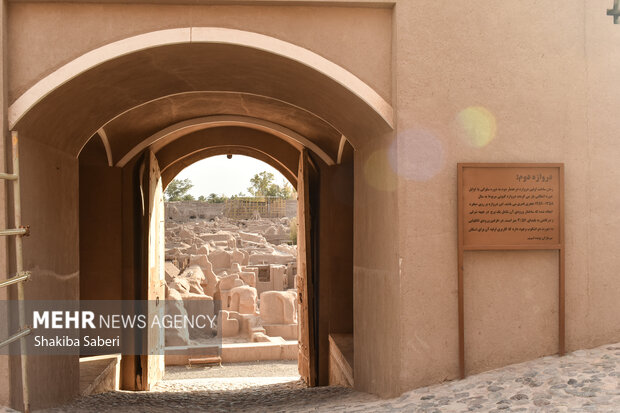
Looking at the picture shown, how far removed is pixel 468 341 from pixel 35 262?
4108 millimetres

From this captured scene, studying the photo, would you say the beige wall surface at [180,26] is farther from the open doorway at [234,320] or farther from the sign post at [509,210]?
the open doorway at [234,320]

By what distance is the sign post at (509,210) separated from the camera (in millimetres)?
4750

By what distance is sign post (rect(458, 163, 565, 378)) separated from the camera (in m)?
4.75

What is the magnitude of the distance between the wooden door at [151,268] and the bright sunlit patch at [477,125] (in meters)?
6.60

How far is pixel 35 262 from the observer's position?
4906mm

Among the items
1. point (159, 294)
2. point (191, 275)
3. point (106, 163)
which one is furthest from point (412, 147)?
point (191, 275)

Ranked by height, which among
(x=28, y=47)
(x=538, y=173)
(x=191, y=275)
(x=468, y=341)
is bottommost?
(x=191, y=275)

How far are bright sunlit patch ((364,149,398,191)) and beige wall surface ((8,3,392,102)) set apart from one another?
635mm

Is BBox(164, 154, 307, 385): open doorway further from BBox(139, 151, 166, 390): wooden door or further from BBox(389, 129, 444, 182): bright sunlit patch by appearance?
BBox(389, 129, 444, 182): bright sunlit patch

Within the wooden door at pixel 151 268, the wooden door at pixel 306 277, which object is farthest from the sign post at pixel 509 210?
the wooden door at pixel 151 268

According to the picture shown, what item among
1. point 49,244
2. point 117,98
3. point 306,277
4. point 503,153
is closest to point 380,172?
point 503,153

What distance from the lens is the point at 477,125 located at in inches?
190

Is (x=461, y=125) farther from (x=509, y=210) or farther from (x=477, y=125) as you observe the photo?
(x=509, y=210)

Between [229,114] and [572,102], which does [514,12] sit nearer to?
[572,102]
